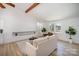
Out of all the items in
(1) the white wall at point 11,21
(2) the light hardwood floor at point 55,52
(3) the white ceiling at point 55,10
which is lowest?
(2) the light hardwood floor at point 55,52

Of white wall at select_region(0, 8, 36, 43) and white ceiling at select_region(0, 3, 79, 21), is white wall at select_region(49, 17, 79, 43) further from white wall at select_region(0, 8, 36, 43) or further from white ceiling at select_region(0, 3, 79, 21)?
white wall at select_region(0, 8, 36, 43)

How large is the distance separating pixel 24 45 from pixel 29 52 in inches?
8.3

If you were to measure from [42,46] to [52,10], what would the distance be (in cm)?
86

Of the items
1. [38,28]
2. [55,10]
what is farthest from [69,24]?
[38,28]

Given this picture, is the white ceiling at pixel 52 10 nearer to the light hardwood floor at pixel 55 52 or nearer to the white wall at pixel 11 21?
the white wall at pixel 11 21

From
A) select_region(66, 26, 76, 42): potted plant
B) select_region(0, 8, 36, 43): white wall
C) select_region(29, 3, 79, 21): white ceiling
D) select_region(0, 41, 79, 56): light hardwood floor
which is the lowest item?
select_region(0, 41, 79, 56): light hardwood floor

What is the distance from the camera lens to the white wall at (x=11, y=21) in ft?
6.83

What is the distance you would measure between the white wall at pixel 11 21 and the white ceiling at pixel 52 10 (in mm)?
110

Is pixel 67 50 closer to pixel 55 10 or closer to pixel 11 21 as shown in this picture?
pixel 55 10

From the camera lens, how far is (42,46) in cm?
233

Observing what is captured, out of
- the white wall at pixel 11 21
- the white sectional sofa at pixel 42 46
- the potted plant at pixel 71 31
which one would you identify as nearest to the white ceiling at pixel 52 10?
the white wall at pixel 11 21

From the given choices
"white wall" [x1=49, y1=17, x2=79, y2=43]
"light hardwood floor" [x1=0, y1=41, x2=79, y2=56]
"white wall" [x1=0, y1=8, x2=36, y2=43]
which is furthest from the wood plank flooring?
"white wall" [x1=49, y1=17, x2=79, y2=43]

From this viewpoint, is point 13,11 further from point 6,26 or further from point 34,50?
point 34,50

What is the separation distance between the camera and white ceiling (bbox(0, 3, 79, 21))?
2127mm
